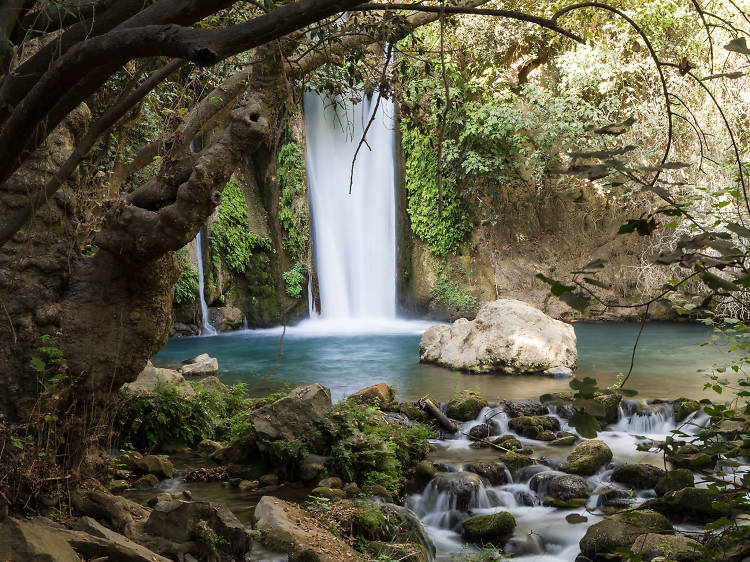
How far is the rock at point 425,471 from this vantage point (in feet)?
21.0

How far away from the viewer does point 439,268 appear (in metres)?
18.9

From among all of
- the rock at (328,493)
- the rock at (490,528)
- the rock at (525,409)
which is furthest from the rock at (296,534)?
the rock at (525,409)

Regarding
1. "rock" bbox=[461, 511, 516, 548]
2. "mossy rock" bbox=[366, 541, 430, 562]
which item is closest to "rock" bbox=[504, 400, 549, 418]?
"rock" bbox=[461, 511, 516, 548]

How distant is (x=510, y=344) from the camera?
11719mm

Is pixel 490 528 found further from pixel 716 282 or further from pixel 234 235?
pixel 234 235

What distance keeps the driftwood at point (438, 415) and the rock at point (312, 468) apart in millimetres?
2400

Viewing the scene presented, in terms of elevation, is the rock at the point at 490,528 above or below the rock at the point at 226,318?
below

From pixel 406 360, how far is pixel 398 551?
821cm

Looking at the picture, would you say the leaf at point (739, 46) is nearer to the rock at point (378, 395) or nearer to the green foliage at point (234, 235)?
the rock at point (378, 395)

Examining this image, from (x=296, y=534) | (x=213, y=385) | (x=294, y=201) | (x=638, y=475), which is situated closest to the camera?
(x=296, y=534)

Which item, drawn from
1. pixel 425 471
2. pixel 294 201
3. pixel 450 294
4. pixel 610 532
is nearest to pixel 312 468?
pixel 425 471

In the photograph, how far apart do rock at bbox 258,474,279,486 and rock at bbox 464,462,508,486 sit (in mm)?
1989

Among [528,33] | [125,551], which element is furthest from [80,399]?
[528,33]

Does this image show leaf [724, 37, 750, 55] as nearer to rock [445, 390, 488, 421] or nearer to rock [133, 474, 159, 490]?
rock [133, 474, 159, 490]
